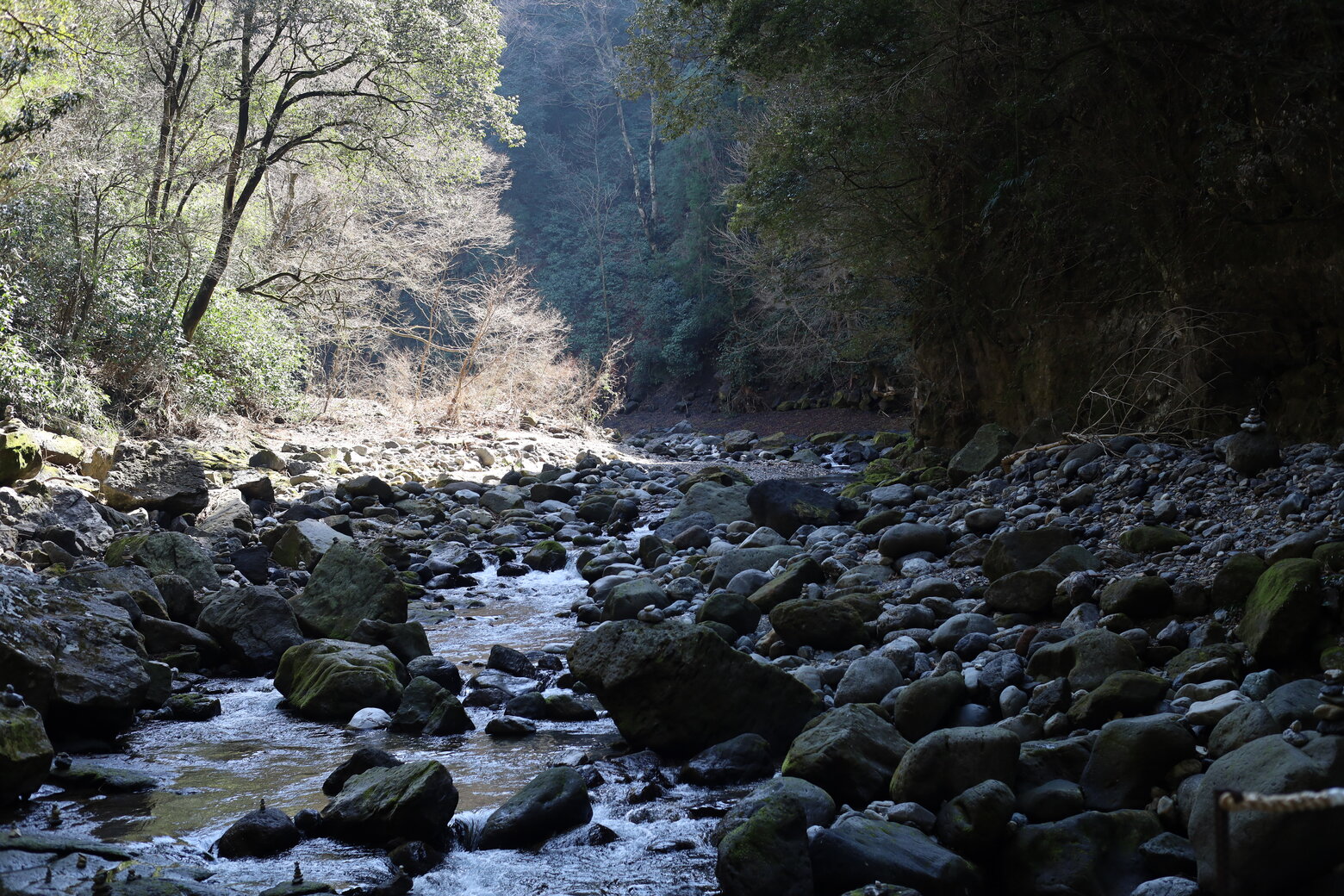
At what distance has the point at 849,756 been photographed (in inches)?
157

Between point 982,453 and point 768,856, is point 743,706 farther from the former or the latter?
point 982,453

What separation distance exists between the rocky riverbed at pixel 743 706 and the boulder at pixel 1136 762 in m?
0.01

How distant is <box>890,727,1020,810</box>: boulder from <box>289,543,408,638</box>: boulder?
3996 mm

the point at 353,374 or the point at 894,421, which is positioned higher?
the point at 353,374

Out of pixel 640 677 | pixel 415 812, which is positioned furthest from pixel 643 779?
pixel 415 812

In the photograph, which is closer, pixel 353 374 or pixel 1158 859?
pixel 1158 859

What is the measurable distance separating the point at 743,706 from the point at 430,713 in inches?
69.3

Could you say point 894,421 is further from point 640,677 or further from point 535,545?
point 640,677

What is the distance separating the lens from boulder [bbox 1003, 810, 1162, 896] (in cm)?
317

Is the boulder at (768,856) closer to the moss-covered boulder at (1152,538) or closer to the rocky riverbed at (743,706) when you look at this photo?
the rocky riverbed at (743,706)

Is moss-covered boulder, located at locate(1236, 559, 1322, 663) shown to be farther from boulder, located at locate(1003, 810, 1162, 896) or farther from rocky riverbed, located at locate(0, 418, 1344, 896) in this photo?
boulder, located at locate(1003, 810, 1162, 896)

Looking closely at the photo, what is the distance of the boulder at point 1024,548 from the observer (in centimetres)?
602

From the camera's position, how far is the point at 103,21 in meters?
12.2

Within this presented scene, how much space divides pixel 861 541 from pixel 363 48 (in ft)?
32.3
